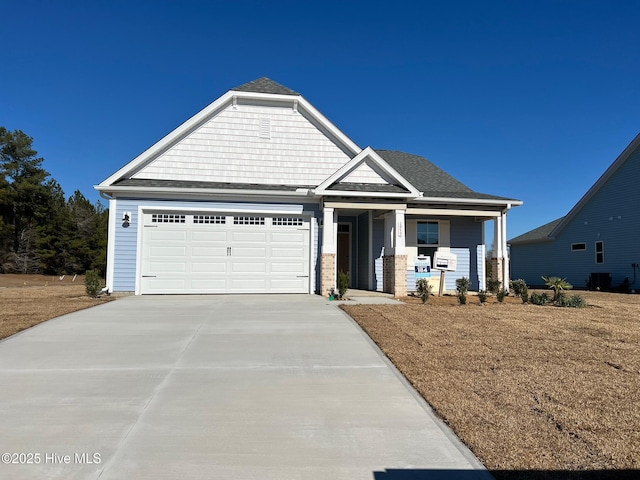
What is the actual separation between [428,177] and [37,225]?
37011mm

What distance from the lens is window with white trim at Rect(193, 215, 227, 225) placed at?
45.1 feet

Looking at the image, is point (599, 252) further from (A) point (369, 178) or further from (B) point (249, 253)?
(B) point (249, 253)

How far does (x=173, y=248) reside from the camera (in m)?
13.6

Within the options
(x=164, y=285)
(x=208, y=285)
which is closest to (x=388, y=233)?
(x=208, y=285)

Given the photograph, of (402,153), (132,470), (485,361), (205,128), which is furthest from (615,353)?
(402,153)

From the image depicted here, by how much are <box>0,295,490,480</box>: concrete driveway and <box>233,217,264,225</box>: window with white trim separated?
6554mm

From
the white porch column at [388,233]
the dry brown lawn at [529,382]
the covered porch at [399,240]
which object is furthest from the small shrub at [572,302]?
the white porch column at [388,233]

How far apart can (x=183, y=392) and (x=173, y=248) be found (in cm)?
949

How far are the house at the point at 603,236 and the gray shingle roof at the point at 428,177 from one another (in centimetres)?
991

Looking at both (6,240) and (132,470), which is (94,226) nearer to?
(6,240)

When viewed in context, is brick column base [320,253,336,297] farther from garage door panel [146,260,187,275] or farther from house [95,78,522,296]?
garage door panel [146,260,187,275]

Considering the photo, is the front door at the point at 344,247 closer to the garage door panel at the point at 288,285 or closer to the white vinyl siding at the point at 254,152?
the white vinyl siding at the point at 254,152

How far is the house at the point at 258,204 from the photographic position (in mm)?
13484

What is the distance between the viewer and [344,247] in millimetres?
17281
